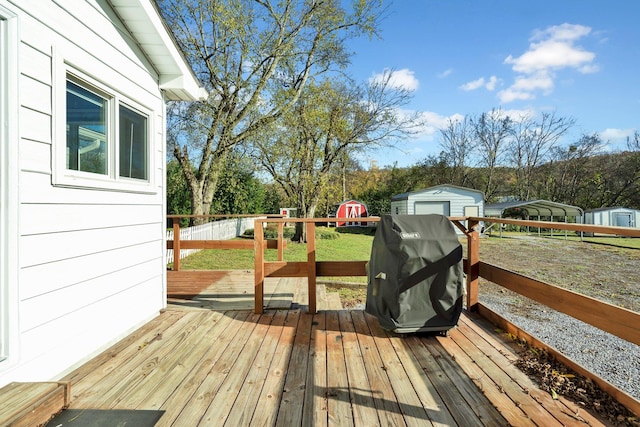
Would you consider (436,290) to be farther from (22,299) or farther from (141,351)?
(22,299)

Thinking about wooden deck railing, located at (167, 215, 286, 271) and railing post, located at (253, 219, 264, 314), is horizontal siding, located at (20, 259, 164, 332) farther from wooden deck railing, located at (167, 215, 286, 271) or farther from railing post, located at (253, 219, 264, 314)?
wooden deck railing, located at (167, 215, 286, 271)

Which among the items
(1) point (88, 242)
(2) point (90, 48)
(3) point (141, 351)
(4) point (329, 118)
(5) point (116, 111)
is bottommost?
(3) point (141, 351)

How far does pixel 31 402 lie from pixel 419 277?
2.39m

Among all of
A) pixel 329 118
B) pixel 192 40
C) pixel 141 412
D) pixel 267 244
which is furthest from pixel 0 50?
pixel 329 118

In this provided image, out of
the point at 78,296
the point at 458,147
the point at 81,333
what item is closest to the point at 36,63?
the point at 78,296

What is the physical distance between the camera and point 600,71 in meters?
16.2

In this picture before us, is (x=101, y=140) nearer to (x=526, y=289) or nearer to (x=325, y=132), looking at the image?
(x=526, y=289)

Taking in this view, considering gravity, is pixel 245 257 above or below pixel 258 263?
below

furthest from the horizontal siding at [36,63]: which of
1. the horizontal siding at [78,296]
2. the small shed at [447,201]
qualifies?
the small shed at [447,201]

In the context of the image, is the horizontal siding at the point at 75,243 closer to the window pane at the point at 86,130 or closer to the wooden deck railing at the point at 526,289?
the window pane at the point at 86,130

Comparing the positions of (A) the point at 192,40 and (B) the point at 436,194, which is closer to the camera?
(A) the point at 192,40

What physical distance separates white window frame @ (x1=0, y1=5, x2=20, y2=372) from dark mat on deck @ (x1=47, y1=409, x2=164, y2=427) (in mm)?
437

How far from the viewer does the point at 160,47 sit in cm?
309

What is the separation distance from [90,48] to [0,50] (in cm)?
75
